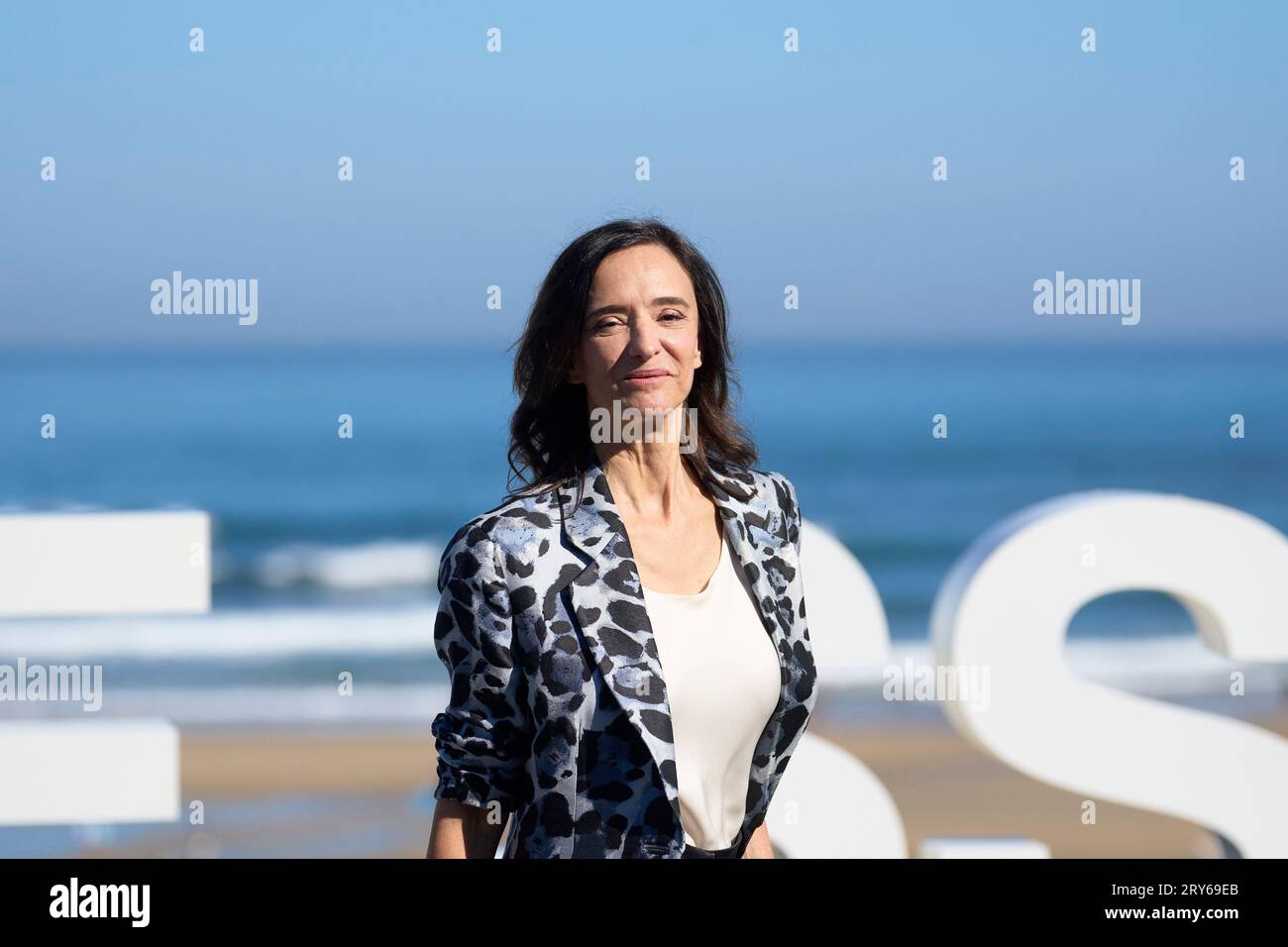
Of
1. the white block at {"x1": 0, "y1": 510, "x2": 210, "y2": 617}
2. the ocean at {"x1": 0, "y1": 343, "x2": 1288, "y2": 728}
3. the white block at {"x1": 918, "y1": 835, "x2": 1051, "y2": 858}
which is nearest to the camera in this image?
the white block at {"x1": 918, "y1": 835, "x2": 1051, "y2": 858}

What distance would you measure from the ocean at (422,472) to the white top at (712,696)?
9898 mm

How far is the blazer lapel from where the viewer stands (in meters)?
2.86

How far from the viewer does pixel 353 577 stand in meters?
21.0

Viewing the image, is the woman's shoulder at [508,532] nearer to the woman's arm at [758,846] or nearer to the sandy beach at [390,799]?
the woman's arm at [758,846]

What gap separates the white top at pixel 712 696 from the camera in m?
2.94

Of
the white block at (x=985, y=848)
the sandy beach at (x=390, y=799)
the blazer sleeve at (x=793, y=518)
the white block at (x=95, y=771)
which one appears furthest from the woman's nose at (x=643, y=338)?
the sandy beach at (x=390, y=799)

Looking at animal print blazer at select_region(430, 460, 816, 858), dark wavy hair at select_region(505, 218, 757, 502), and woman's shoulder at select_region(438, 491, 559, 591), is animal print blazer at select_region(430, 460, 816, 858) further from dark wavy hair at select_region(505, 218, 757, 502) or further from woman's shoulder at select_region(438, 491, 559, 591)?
dark wavy hair at select_region(505, 218, 757, 502)

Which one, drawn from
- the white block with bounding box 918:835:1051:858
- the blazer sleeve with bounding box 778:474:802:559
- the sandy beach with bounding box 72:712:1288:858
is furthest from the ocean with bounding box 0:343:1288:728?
the blazer sleeve with bounding box 778:474:802:559

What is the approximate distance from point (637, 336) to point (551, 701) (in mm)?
734

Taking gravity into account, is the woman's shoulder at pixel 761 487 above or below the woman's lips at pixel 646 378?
→ below

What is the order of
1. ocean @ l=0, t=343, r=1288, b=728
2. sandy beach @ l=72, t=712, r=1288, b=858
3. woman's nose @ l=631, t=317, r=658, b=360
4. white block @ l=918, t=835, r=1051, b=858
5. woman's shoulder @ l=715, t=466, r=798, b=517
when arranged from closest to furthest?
woman's nose @ l=631, t=317, r=658, b=360, woman's shoulder @ l=715, t=466, r=798, b=517, white block @ l=918, t=835, r=1051, b=858, sandy beach @ l=72, t=712, r=1288, b=858, ocean @ l=0, t=343, r=1288, b=728

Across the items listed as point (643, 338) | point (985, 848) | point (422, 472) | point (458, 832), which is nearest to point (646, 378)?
point (643, 338)

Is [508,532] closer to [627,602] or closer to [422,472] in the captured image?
[627,602]

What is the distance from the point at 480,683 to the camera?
2869 mm
